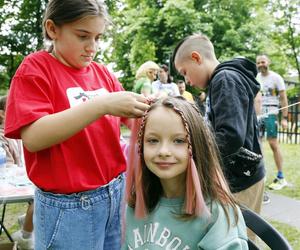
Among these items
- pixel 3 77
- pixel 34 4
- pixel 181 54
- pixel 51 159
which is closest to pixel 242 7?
pixel 34 4

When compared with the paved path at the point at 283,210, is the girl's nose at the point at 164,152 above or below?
above

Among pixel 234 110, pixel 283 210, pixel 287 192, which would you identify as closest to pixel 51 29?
pixel 234 110

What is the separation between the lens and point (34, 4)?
1194 centimetres

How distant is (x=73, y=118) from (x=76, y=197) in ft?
1.08

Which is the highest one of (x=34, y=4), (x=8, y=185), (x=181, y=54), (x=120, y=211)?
(x=34, y=4)

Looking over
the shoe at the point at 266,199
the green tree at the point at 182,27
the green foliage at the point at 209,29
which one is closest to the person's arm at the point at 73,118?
the shoe at the point at 266,199

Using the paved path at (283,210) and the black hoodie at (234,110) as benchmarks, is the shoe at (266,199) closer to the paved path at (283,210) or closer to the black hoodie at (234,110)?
the paved path at (283,210)

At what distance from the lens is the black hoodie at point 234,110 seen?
186cm

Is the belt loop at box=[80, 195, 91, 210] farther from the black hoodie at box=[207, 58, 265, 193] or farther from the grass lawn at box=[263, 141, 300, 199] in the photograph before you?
the grass lawn at box=[263, 141, 300, 199]

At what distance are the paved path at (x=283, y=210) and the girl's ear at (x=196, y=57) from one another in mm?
2506

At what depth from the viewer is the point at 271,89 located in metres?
5.53

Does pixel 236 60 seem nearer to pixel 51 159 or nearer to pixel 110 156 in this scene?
pixel 110 156

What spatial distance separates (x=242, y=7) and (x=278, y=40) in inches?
107

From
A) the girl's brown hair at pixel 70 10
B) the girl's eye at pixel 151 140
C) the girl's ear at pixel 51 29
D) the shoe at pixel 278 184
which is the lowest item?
the shoe at pixel 278 184
